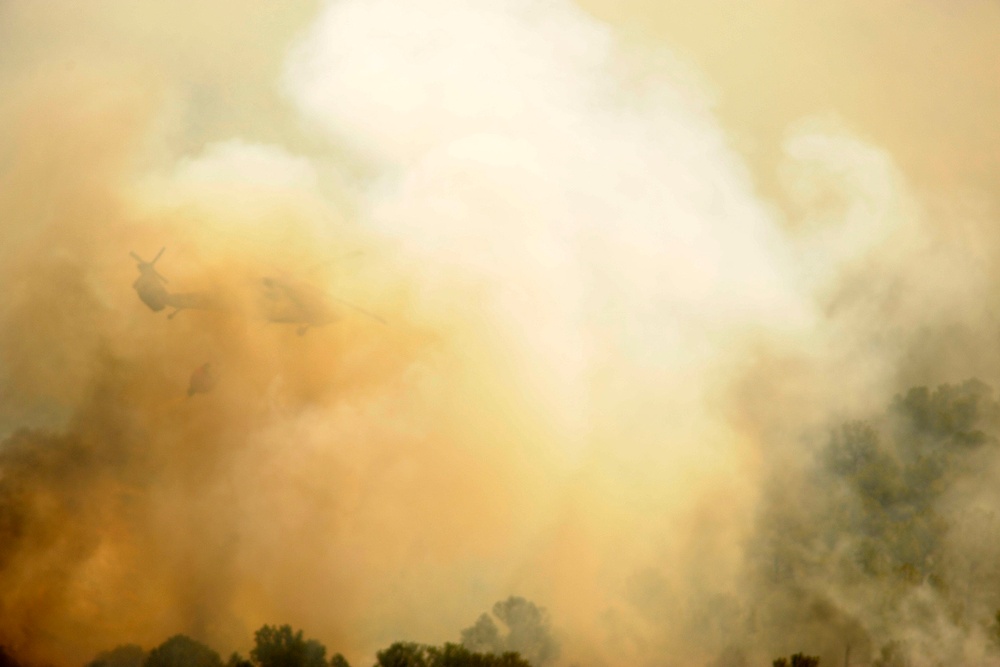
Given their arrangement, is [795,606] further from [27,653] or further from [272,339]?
[27,653]

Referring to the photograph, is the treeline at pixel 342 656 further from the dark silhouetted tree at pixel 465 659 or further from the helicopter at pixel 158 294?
the helicopter at pixel 158 294

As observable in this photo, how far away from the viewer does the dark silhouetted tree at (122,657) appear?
22.4 metres

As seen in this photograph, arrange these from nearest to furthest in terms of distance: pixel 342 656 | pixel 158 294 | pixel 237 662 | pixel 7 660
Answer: pixel 237 662 → pixel 342 656 → pixel 7 660 → pixel 158 294

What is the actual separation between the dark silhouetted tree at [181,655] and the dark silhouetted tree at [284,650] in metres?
1.14

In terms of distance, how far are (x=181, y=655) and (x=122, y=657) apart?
151 centimetres

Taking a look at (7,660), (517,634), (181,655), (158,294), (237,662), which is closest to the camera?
(237,662)

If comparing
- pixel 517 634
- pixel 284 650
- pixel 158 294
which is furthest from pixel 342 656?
pixel 158 294

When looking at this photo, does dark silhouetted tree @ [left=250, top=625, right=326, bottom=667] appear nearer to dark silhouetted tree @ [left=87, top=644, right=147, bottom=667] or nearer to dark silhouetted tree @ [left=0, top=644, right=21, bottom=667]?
dark silhouetted tree @ [left=87, top=644, right=147, bottom=667]

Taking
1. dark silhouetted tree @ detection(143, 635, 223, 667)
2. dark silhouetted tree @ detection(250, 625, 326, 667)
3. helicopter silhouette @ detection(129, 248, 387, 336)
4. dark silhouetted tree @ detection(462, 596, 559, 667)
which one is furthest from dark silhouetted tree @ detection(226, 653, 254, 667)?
helicopter silhouette @ detection(129, 248, 387, 336)

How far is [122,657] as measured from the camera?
22531 mm

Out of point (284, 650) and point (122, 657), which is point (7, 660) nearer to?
point (122, 657)

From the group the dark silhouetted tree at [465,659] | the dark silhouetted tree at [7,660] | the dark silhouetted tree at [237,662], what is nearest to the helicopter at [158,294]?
the dark silhouetted tree at [7,660]

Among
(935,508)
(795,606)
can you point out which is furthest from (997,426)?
(795,606)

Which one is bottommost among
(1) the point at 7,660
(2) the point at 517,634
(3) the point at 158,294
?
(1) the point at 7,660
